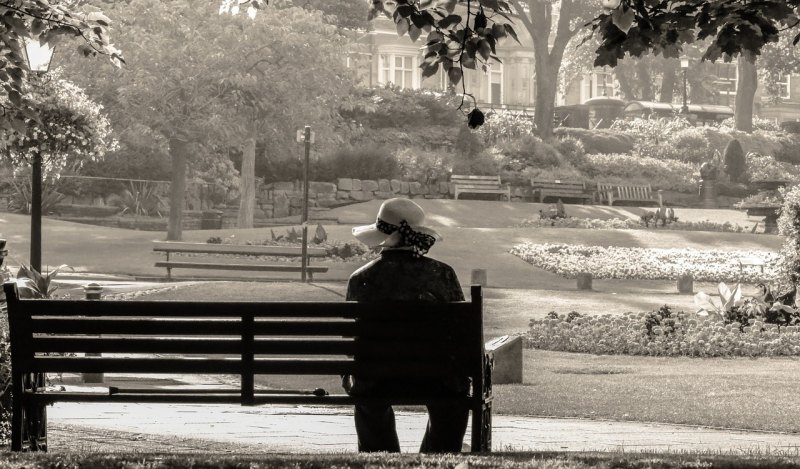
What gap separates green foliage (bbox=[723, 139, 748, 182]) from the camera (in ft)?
151

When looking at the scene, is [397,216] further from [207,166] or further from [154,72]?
[207,166]

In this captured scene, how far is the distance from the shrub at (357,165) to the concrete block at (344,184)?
627 mm

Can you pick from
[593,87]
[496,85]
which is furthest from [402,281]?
[593,87]

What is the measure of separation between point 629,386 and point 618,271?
14.2m

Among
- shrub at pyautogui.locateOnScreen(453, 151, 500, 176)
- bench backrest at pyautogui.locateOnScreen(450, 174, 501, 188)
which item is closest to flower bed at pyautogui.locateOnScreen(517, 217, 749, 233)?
bench backrest at pyautogui.locateOnScreen(450, 174, 501, 188)

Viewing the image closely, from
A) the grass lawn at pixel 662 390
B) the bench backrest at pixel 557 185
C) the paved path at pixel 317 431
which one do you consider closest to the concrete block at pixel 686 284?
the grass lawn at pixel 662 390

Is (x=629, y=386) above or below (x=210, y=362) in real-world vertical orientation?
→ below

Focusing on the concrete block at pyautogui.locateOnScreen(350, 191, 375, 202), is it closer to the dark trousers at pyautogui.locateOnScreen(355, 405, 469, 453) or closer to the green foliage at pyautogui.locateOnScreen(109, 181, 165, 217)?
the green foliage at pyautogui.locateOnScreen(109, 181, 165, 217)

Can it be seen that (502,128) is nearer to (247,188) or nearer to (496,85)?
(247,188)

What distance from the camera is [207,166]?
40.4m

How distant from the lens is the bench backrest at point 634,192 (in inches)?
1686

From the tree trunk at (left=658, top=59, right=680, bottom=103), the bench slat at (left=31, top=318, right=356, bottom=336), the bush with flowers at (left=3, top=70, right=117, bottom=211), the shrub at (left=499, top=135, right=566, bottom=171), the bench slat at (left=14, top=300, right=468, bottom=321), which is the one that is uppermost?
the tree trunk at (left=658, top=59, right=680, bottom=103)

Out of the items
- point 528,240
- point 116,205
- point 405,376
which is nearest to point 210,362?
point 405,376

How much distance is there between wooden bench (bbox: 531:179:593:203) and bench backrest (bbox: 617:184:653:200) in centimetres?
125
